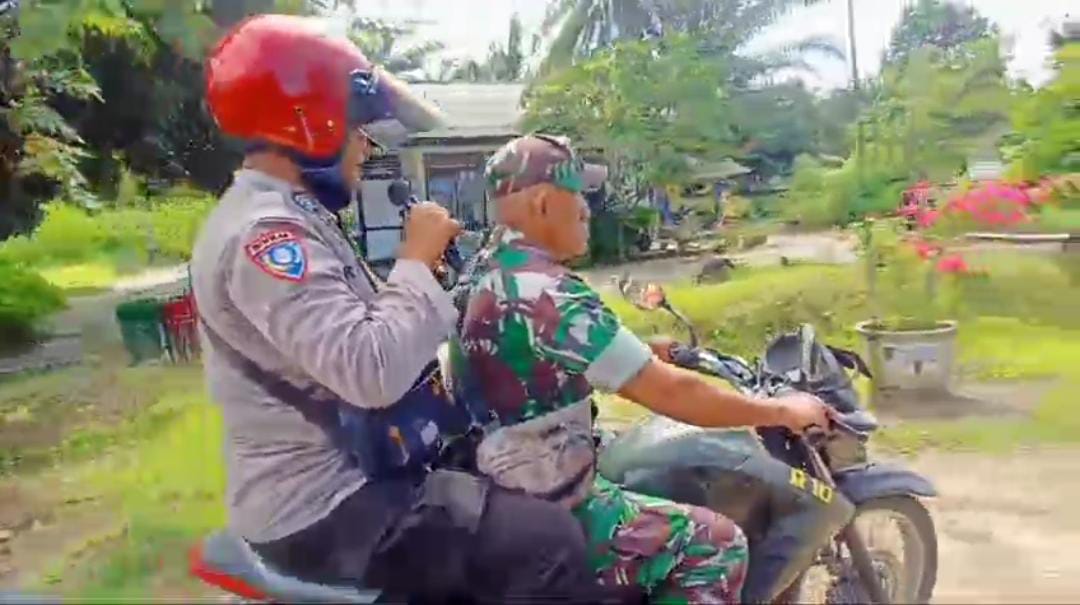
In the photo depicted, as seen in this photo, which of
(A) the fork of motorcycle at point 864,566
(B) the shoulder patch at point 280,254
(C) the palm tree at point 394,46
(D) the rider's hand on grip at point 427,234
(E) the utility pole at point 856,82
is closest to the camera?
(B) the shoulder patch at point 280,254

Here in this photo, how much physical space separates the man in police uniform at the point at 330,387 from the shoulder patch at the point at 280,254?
1cm

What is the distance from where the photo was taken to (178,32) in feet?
9.15

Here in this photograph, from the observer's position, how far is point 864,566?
183 centimetres

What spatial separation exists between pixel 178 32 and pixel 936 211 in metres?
1.78

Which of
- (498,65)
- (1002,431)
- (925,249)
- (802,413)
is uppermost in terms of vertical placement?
(498,65)

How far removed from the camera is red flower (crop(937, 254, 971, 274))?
109 inches

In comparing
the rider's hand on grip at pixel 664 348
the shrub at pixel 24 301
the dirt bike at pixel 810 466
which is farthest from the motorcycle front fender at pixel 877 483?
the shrub at pixel 24 301

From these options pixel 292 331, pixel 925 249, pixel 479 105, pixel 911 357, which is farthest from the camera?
pixel 925 249

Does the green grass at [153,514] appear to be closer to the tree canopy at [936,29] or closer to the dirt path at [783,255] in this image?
the dirt path at [783,255]

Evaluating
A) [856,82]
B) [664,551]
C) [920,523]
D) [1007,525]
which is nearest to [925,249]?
[856,82]

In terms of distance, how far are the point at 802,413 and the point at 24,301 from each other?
2.36 metres

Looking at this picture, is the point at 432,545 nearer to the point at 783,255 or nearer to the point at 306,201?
the point at 306,201

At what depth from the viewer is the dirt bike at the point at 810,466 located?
1.72 m

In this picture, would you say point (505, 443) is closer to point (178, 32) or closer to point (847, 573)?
point (847, 573)
